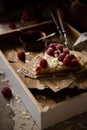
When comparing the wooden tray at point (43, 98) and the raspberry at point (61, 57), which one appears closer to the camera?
the wooden tray at point (43, 98)

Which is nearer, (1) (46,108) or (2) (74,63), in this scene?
(1) (46,108)

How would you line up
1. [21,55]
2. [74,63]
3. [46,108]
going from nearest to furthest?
[46,108]
[74,63]
[21,55]

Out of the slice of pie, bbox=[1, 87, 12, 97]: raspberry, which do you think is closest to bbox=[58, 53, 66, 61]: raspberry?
the slice of pie

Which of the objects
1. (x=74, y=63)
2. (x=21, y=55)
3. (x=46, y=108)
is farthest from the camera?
(x=21, y=55)

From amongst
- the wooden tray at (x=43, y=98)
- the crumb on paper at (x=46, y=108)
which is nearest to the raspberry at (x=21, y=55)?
the wooden tray at (x=43, y=98)

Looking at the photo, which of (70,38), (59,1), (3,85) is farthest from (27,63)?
(59,1)

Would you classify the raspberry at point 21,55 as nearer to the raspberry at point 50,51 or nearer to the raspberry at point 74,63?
the raspberry at point 50,51

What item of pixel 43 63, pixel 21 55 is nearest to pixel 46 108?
pixel 43 63

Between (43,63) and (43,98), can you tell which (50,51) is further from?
(43,98)

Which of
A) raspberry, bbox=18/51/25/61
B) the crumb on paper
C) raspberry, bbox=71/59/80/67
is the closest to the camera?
the crumb on paper

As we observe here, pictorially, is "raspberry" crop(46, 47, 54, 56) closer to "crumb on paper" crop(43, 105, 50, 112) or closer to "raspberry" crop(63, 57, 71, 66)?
"raspberry" crop(63, 57, 71, 66)
